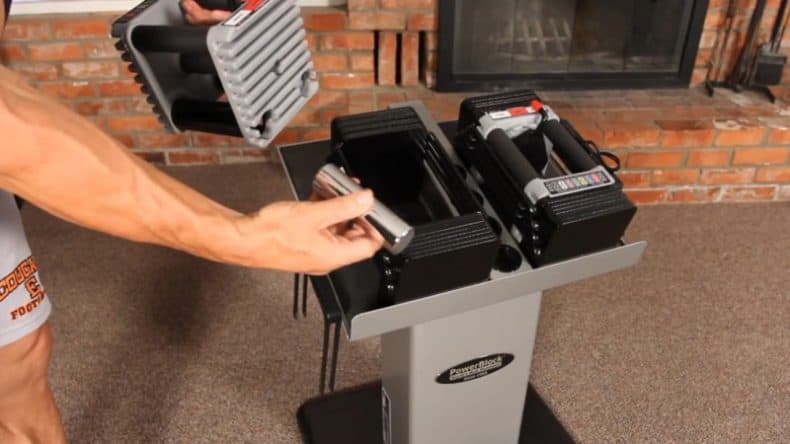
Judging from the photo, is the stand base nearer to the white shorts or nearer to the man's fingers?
the white shorts

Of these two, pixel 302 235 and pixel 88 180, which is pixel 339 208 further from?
pixel 88 180

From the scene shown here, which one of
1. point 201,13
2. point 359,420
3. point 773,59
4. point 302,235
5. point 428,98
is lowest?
point 359,420

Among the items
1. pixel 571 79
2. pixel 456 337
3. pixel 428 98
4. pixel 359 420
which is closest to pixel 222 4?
pixel 456 337

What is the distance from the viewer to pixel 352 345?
1739 mm

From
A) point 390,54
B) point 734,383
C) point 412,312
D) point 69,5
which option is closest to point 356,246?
point 412,312

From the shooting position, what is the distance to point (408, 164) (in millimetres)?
1133

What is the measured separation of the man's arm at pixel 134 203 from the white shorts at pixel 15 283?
1.21 ft

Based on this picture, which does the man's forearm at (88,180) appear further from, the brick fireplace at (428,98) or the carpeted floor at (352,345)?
the brick fireplace at (428,98)

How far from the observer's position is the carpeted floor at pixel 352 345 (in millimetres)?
1545

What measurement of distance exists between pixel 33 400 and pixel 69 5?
1484 millimetres

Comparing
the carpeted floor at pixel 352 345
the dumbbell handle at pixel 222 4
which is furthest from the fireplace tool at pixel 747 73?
the dumbbell handle at pixel 222 4

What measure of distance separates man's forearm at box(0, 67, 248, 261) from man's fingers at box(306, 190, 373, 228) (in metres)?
0.08

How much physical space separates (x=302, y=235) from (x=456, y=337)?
1.54 ft

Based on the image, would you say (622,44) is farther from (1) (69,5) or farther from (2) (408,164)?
(1) (69,5)
